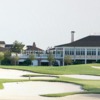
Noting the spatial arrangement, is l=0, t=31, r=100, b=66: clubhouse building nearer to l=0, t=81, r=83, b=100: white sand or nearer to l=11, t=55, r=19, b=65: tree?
l=11, t=55, r=19, b=65: tree

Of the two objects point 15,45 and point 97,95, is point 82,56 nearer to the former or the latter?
point 15,45

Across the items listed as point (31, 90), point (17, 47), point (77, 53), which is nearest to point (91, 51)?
point (77, 53)

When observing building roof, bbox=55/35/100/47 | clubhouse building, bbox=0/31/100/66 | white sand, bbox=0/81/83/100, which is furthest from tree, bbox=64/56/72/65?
white sand, bbox=0/81/83/100

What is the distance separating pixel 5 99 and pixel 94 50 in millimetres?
75985

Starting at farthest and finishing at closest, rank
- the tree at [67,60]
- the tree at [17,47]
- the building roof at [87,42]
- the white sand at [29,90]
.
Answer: the tree at [17,47], the building roof at [87,42], the tree at [67,60], the white sand at [29,90]

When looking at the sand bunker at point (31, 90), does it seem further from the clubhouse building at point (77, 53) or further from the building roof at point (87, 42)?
the building roof at point (87, 42)

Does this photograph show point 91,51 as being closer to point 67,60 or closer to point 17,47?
point 67,60

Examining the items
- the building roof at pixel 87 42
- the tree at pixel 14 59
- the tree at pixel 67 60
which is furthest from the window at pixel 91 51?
the tree at pixel 14 59

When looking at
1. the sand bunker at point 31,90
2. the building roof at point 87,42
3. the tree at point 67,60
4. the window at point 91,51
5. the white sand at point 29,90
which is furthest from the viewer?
the building roof at point 87,42

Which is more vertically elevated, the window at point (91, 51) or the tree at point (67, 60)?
the window at point (91, 51)

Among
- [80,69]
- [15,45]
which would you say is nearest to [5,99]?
[80,69]

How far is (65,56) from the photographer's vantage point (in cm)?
9394

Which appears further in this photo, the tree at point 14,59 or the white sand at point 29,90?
the tree at point 14,59

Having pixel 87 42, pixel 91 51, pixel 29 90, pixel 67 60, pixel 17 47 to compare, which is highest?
pixel 87 42
